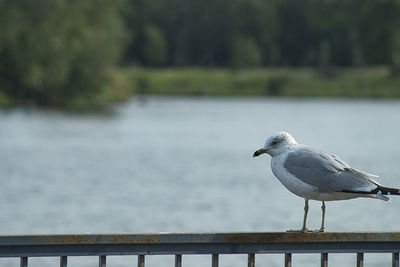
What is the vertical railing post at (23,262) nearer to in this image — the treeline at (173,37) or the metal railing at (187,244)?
the metal railing at (187,244)

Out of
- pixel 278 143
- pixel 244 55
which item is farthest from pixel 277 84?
pixel 278 143

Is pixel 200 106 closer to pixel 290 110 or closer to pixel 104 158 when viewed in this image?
pixel 290 110

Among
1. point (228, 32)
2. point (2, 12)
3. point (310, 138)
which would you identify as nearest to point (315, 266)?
point (310, 138)

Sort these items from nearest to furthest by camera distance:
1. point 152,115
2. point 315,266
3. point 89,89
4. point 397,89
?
1. point 315,266
2. point 152,115
3. point 89,89
4. point 397,89

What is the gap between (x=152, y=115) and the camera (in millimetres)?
82250

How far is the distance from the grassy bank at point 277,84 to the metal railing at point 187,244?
113372mm

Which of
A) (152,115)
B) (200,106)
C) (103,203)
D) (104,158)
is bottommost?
(103,203)

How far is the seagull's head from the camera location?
282 inches

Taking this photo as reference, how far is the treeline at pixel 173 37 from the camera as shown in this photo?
8675cm

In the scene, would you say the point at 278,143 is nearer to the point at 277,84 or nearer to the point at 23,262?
the point at 23,262

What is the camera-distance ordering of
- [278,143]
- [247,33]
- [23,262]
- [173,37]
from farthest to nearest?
[173,37], [247,33], [278,143], [23,262]

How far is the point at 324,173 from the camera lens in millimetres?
6965

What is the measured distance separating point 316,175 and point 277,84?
395 ft

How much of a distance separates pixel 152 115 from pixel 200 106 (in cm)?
1942
